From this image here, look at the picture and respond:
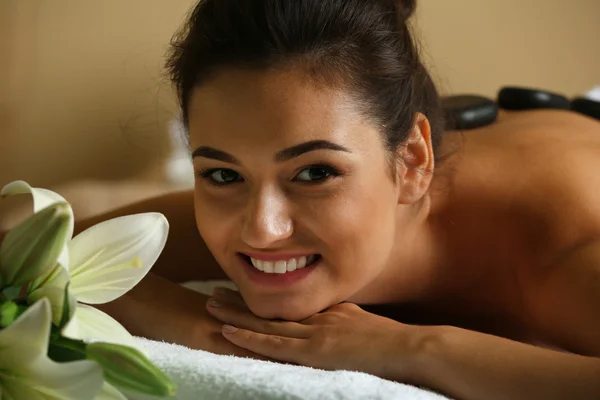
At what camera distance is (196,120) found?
2.77ft

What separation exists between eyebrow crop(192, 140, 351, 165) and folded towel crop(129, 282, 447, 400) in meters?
0.23

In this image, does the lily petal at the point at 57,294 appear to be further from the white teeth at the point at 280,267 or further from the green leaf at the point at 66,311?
the white teeth at the point at 280,267

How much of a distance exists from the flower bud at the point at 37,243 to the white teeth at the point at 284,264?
0.41m

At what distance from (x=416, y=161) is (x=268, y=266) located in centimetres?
24

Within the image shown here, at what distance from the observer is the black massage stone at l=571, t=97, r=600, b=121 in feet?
4.45

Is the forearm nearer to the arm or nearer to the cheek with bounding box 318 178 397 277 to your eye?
the arm

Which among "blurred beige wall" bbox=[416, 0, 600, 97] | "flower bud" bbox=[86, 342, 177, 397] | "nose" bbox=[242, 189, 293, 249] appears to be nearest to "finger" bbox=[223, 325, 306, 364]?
"nose" bbox=[242, 189, 293, 249]

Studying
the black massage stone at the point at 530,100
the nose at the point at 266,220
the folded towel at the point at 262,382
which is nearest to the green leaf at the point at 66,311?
the folded towel at the point at 262,382

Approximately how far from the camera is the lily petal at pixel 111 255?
494 millimetres

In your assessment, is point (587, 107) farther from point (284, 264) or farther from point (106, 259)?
point (106, 259)

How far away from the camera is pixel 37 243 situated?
0.45 m

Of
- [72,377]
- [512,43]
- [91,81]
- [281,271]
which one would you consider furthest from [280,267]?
[512,43]

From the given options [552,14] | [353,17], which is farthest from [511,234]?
[552,14]

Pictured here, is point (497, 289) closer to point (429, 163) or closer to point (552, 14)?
point (429, 163)
